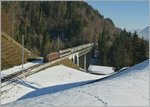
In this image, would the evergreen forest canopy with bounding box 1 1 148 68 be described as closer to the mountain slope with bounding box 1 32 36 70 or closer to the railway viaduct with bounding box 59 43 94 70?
the railway viaduct with bounding box 59 43 94 70

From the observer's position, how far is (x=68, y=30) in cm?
11325

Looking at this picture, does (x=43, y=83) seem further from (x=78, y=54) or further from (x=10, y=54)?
(x=78, y=54)

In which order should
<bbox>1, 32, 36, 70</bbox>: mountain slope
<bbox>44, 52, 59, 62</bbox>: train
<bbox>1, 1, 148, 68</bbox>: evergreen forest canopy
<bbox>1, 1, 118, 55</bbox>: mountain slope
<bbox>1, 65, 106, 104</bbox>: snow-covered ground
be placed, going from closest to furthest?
<bbox>1, 65, 106, 104</bbox>: snow-covered ground
<bbox>1, 32, 36, 70</bbox>: mountain slope
<bbox>44, 52, 59, 62</bbox>: train
<bbox>1, 1, 148, 68</bbox>: evergreen forest canopy
<bbox>1, 1, 118, 55</bbox>: mountain slope

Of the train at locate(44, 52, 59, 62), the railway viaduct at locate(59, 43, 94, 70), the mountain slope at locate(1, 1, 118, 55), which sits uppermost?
the mountain slope at locate(1, 1, 118, 55)

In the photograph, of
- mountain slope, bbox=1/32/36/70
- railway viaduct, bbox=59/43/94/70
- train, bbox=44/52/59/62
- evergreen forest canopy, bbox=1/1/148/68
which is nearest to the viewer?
mountain slope, bbox=1/32/36/70

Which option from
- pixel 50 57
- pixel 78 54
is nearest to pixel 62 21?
pixel 78 54

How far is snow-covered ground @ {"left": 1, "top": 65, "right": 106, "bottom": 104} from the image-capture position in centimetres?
1592

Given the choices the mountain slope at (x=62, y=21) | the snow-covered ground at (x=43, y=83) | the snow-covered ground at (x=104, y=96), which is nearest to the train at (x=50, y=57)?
the snow-covered ground at (x=43, y=83)

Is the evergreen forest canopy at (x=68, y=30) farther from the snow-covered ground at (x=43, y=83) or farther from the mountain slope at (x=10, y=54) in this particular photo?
the snow-covered ground at (x=43, y=83)

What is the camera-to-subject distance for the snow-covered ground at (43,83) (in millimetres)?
15922

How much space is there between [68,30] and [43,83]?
9448cm

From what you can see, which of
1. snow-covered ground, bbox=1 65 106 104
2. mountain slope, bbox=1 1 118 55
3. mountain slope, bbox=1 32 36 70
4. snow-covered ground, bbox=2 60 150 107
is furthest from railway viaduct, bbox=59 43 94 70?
snow-covered ground, bbox=2 60 150 107

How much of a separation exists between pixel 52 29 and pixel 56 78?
94.1 meters

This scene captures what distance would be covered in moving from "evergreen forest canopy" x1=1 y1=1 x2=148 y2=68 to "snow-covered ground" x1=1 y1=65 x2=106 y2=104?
34.5 m
